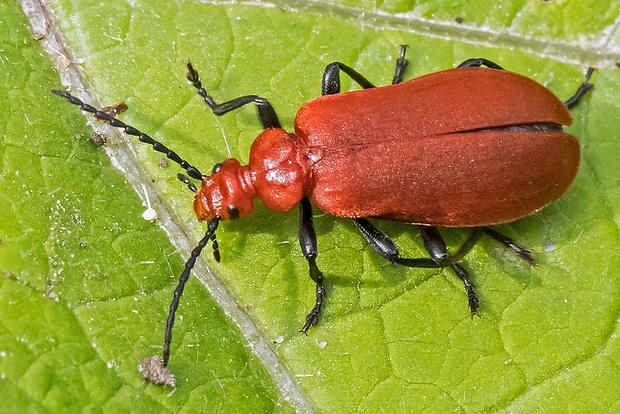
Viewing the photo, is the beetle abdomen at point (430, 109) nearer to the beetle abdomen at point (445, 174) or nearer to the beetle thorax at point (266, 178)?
the beetle abdomen at point (445, 174)

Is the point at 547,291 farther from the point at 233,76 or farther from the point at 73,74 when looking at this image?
the point at 73,74

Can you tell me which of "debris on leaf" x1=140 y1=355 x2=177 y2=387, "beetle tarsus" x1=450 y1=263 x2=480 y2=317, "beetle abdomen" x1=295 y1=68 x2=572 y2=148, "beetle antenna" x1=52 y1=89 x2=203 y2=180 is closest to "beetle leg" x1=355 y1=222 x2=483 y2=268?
"beetle tarsus" x1=450 y1=263 x2=480 y2=317

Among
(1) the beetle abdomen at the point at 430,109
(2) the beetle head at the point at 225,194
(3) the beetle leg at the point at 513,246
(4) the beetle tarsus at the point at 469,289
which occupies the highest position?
(1) the beetle abdomen at the point at 430,109

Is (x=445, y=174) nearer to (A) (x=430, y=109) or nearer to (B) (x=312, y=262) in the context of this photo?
(A) (x=430, y=109)

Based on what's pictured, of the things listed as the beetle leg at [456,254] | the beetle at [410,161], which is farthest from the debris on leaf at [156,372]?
the beetle leg at [456,254]

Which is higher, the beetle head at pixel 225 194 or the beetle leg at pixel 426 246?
the beetle head at pixel 225 194

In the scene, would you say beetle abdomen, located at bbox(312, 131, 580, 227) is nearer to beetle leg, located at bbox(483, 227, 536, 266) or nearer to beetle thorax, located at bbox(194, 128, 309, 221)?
beetle thorax, located at bbox(194, 128, 309, 221)

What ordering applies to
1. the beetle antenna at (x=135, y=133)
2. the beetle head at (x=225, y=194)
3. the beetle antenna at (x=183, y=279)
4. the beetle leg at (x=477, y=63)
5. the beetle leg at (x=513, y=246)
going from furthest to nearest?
the beetle leg at (x=477, y=63) → the beetle leg at (x=513, y=246) → the beetle head at (x=225, y=194) → the beetle antenna at (x=135, y=133) → the beetle antenna at (x=183, y=279)
